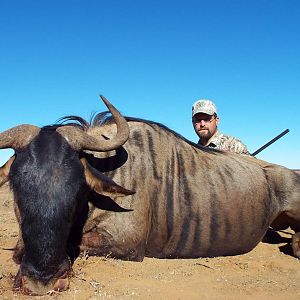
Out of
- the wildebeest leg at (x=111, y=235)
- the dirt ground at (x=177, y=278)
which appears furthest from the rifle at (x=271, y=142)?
the wildebeest leg at (x=111, y=235)

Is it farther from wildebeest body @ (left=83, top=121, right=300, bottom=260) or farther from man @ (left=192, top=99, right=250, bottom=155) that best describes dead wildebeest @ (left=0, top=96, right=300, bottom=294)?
man @ (left=192, top=99, right=250, bottom=155)

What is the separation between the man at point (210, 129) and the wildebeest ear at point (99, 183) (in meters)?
3.86

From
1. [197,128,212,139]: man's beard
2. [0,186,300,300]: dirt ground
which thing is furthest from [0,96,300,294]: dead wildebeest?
[197,128,212,139]: man's beard

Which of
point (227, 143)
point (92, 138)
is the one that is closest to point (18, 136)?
point (92, 138)

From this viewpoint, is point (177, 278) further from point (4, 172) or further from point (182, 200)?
point (4, 172)

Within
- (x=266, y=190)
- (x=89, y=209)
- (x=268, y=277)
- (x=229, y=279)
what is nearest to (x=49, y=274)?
(x=89, y=209)

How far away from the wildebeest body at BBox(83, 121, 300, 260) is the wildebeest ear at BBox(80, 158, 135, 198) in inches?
18.8

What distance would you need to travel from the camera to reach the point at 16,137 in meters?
4.11

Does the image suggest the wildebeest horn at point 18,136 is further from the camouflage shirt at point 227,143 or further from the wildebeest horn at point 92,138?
the camouflage shirt at point 227,143

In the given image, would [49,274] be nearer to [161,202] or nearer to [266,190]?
[161,202]

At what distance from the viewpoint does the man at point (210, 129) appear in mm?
7711

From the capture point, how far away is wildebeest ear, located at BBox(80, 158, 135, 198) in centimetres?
404

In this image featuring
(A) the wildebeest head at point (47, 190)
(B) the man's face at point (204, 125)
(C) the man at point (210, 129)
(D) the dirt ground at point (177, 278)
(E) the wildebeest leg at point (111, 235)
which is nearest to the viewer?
(A) the wildebeest head at point (47, 190)

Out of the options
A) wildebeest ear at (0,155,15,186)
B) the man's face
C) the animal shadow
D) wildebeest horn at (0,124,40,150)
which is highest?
the man's face
